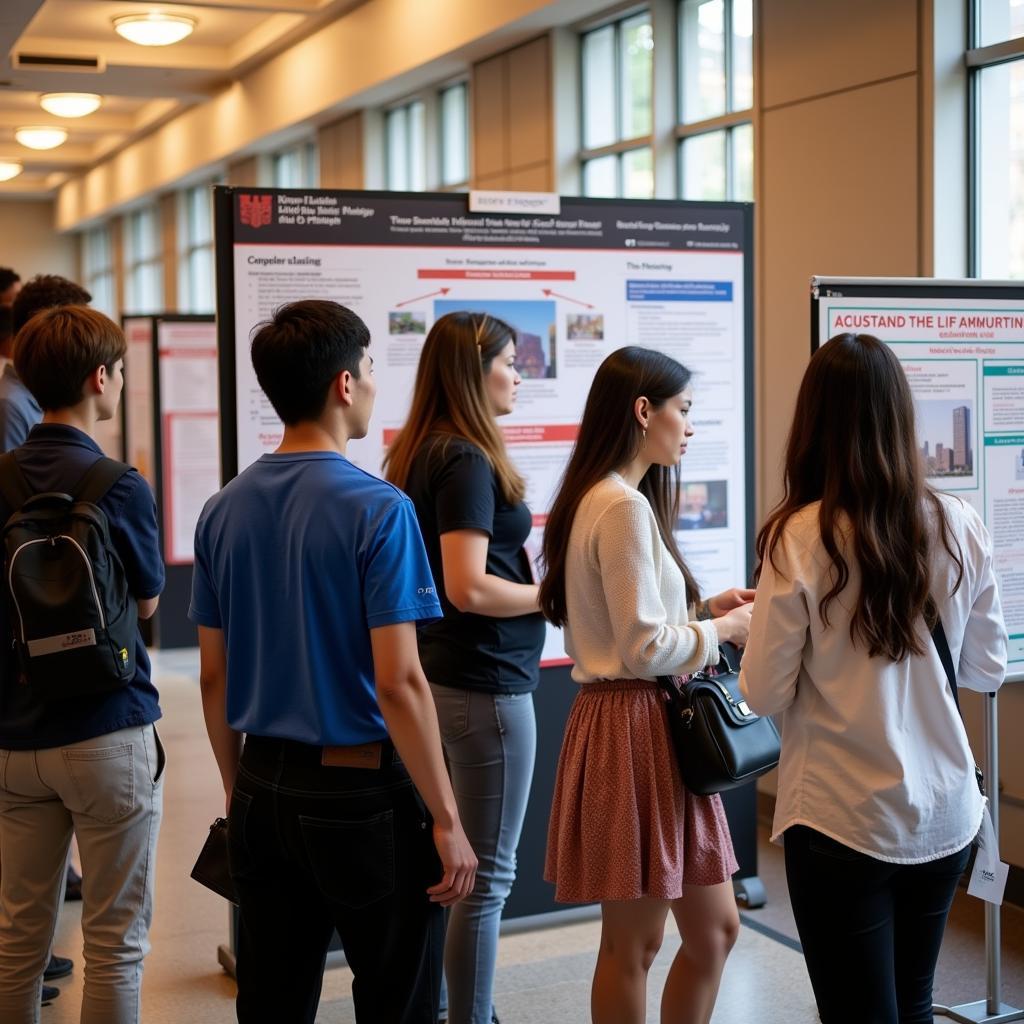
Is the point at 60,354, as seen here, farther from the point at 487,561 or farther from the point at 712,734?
the point at 712,734

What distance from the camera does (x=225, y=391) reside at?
3.37 metres

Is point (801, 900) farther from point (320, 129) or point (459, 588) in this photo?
point (320, 129)

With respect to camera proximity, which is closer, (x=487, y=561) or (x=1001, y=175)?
(x=487, y=561)

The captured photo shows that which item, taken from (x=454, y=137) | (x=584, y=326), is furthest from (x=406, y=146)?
(x=584, y=326)

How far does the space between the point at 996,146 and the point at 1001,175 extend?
0.10m

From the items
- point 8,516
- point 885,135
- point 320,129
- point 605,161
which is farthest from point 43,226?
point 8,516

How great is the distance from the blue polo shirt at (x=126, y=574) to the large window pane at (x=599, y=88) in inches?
200

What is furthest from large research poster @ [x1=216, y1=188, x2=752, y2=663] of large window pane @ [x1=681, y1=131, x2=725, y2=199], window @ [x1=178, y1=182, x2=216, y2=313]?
window @ [x1=178, y1=182, x2=216, y2=313]

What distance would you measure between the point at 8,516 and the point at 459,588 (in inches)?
35.0

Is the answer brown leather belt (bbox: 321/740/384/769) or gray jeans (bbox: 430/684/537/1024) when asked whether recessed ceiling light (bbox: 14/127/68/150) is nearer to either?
gray jeans (bbox: 430/684/537/1024)

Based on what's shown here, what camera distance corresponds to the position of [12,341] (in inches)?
145

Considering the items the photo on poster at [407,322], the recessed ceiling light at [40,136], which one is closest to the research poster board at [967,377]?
the photo on poster at [407,322]

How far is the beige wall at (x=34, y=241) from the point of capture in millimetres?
18266

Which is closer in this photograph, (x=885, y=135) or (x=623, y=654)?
(x=623, y=654)
